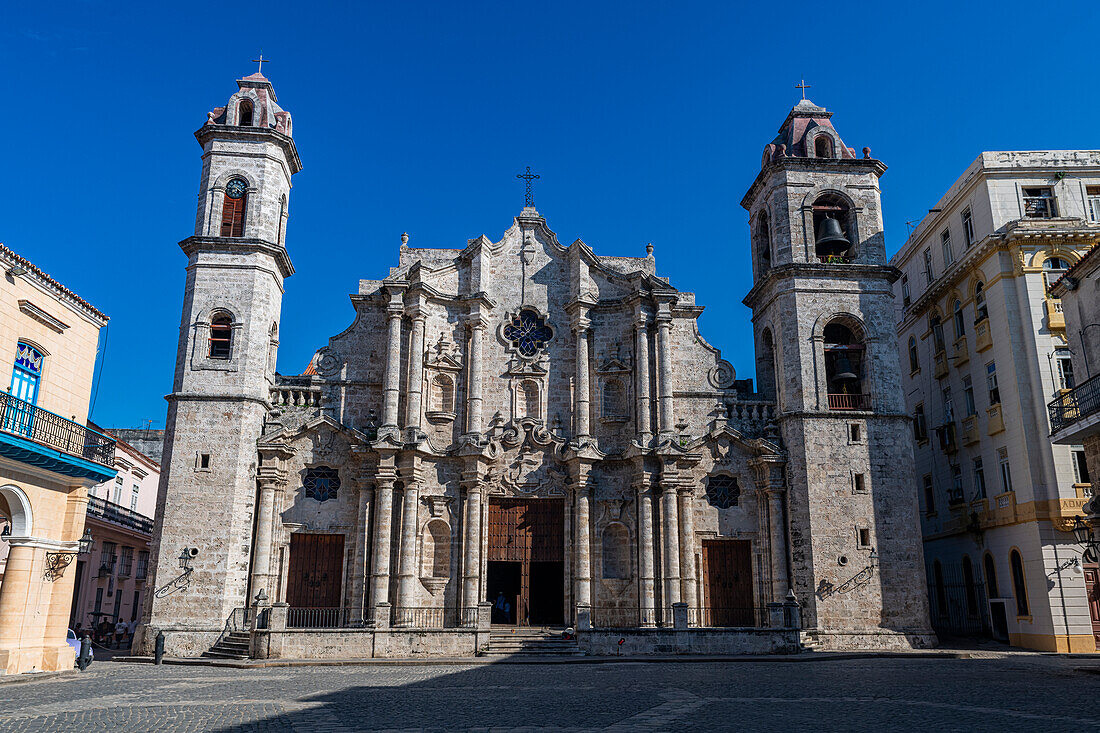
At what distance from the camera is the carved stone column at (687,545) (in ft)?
89.4

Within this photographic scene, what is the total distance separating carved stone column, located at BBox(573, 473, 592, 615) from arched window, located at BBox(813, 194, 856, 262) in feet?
38.4

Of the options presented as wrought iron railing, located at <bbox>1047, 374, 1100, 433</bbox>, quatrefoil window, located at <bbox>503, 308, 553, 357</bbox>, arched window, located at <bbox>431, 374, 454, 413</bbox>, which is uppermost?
quatrefoil window, located at <bbox>503, 308, 553, 357</bbox>

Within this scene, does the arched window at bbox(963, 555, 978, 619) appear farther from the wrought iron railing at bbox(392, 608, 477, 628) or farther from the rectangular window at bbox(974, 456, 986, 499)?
the wrought iron railing at bbox(392, 608, 477, 628)

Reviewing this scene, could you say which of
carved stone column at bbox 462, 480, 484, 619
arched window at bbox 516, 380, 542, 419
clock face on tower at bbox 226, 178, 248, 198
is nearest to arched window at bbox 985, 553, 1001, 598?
arched window at bbox 516, 380, 542, 419

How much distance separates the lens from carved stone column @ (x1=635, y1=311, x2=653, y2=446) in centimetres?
2873

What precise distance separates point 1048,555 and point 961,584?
587cm

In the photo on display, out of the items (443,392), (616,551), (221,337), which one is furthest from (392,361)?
(616,551)

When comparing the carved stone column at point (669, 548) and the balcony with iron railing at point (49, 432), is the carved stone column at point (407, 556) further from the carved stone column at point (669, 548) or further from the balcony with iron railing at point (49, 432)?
the balcony with iron railing at point (49, 432)

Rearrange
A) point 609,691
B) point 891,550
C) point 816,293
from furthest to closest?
point 816,293 < point 891,550 < point 609,691

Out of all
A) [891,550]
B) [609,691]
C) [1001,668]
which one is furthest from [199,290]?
[1001,668]

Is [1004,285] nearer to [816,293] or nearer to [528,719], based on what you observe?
[816,293]

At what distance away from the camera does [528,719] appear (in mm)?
13008

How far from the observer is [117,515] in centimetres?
3391

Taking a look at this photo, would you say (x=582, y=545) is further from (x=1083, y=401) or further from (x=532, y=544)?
(x=1083, y=401)
